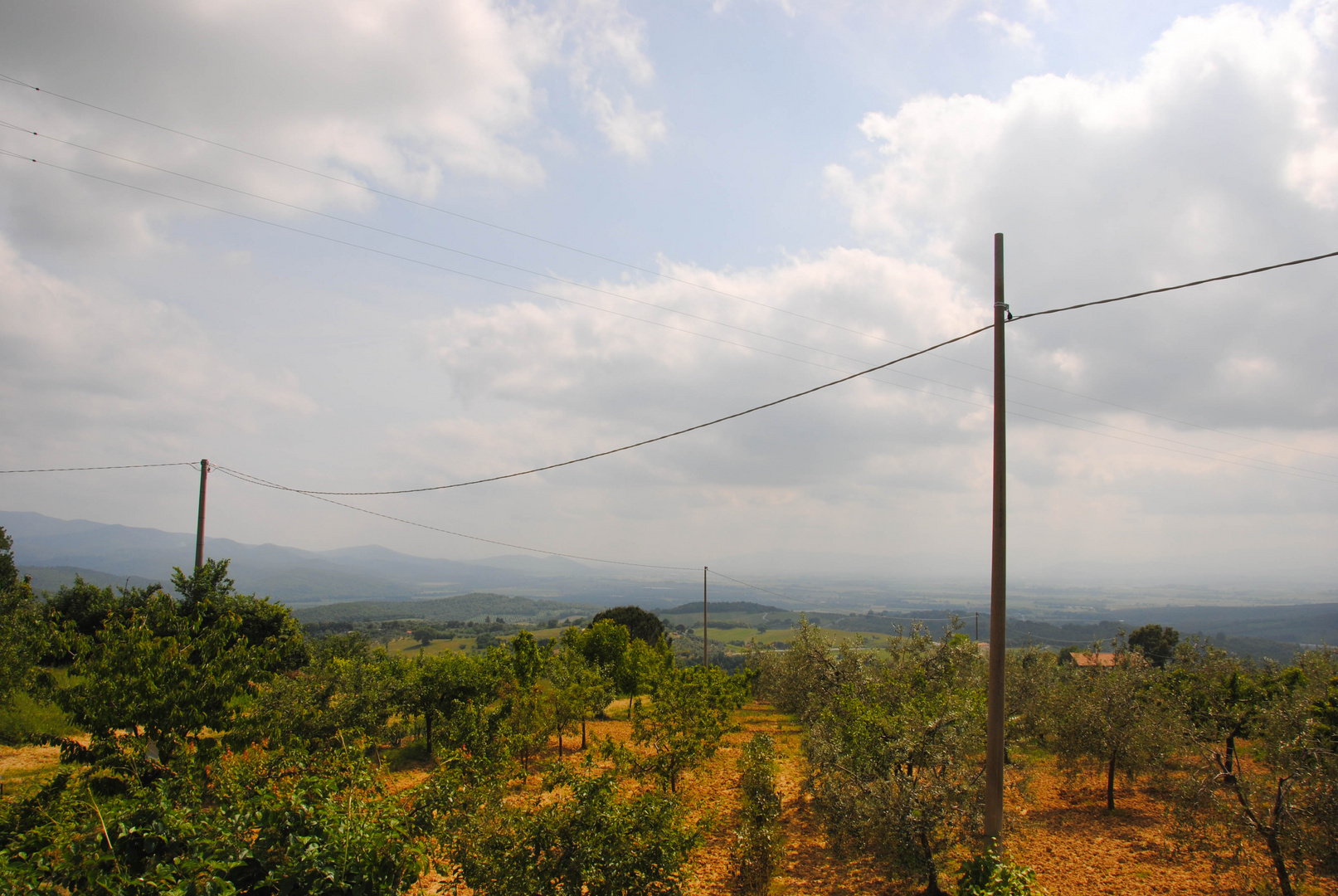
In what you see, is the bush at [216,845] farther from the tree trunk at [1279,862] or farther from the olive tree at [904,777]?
the tree trunk at [1279,862]

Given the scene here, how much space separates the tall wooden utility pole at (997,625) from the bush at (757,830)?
422 cm

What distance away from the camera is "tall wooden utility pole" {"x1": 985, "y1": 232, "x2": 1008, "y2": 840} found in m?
8.64

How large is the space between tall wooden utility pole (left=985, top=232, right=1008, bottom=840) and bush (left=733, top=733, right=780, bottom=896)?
4.22 metres

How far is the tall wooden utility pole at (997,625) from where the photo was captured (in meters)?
8.64

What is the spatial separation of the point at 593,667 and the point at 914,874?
2055 centimetres

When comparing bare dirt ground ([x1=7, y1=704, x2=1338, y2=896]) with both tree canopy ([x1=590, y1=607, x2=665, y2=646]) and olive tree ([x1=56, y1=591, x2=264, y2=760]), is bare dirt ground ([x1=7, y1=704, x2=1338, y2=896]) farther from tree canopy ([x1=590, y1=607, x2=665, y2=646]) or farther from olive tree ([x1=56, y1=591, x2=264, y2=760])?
tree canopy ([x1=590, y1=607, x2=665, y2=646])

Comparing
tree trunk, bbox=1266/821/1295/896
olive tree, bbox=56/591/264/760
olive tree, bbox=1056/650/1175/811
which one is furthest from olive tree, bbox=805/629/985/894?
olive tree, bbox=56/591/264/760

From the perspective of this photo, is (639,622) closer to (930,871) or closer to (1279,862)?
(930,871)

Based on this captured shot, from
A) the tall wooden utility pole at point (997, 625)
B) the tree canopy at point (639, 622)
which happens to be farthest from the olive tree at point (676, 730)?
the tree canopy at point (639, 622)

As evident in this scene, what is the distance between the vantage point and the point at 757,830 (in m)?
11.3

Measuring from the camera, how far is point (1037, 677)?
78.2ft

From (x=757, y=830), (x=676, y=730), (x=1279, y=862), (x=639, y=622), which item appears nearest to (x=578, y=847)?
(x=757, y=830)

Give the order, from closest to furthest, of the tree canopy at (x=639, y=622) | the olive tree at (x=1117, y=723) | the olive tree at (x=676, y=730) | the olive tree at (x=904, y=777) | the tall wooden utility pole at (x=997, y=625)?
the tall wooden utility pole at (x=997, y=625), the olive tree at (x=904, y=777), the olive tree at (x=676, y=730), the olive tree at (x=1117, y=723), the tree canopy at (x=639, y=622)

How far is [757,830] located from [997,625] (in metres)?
6.03
